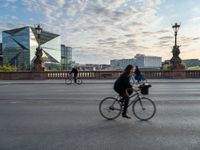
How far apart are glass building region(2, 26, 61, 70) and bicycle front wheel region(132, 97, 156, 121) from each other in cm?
12152

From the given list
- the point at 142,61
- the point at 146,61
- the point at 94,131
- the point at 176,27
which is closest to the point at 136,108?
the point at 94,131

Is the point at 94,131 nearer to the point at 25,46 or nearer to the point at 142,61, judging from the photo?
the point at 142,61

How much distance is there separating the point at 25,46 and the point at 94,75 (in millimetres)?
102012

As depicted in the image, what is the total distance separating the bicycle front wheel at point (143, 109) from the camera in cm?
905

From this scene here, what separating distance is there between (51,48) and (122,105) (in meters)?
134

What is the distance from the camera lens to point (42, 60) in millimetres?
37062

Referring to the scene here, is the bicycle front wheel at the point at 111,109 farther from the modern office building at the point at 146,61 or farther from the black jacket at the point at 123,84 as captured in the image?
the modern office building at the point at 146,61

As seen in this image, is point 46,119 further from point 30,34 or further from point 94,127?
point 30,34

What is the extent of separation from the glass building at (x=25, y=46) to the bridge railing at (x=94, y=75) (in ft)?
298

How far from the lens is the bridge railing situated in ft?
112

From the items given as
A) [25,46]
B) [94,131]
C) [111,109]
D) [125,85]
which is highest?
[25,46]

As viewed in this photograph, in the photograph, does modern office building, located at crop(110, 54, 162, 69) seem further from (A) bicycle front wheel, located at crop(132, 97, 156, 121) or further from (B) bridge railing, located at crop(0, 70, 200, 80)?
(A) bicycle front wheel, located at crop(132, 97, 156, 121)

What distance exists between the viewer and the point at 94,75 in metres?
37.0

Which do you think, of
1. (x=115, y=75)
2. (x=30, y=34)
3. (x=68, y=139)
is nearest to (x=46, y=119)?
(x=68, y=139)
